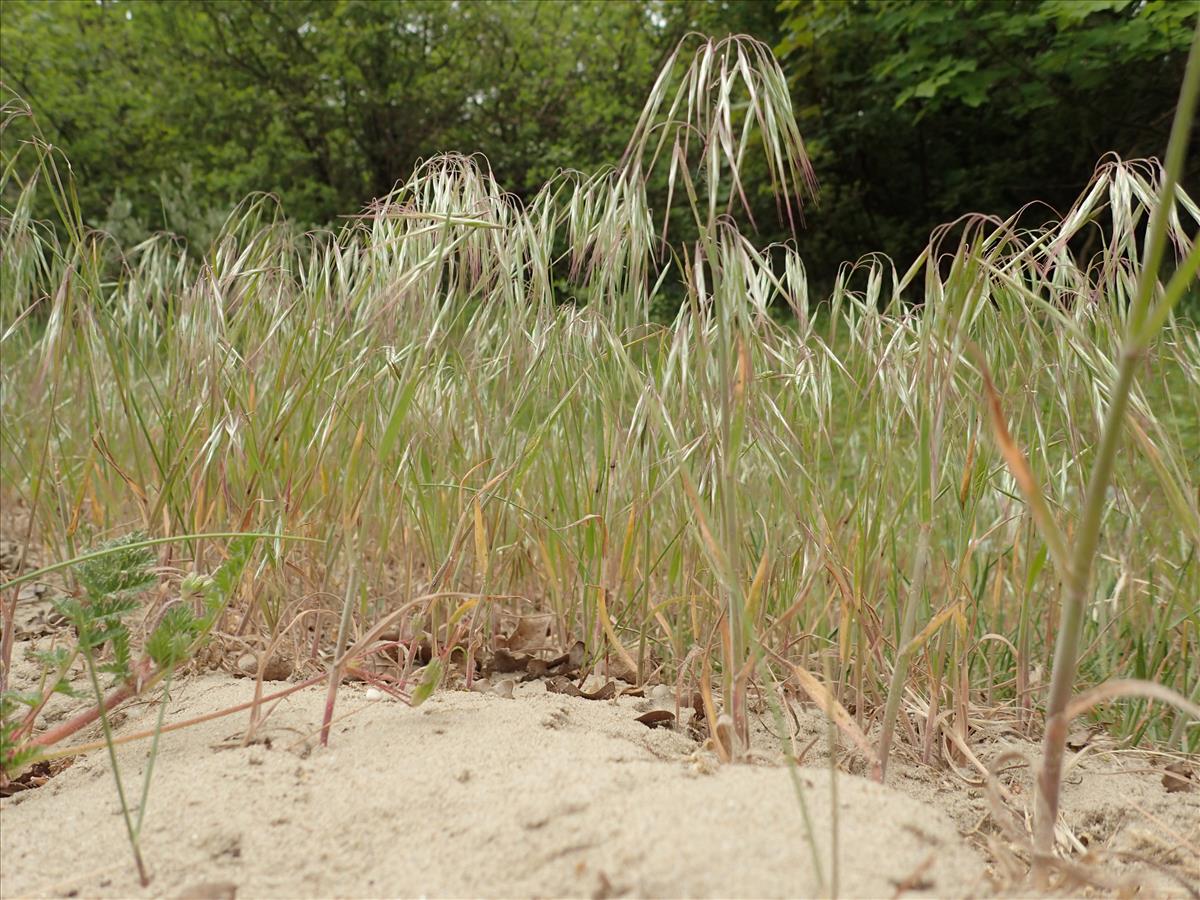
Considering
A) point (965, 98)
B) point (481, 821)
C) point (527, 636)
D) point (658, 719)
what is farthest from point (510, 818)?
point (965, 98)

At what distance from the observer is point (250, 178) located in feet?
25.1

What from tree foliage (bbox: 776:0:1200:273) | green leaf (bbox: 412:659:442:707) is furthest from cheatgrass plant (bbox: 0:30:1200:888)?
tree foliage (bbox: 776:0:1200:273)

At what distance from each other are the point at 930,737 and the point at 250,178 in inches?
311

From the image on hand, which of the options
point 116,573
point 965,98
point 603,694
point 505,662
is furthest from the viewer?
point 965,98

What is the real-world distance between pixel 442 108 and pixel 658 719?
7.61 meters

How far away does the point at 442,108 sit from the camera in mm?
7793

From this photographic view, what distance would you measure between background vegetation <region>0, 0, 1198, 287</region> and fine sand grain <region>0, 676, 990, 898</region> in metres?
6.57

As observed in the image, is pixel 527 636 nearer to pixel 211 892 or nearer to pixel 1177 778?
pixel 211 892

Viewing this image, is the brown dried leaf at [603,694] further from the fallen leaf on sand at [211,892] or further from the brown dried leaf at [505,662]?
the fallen leaf on sand at [211,892]

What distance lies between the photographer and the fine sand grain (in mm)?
660

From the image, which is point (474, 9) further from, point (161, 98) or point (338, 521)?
point (338, 521)

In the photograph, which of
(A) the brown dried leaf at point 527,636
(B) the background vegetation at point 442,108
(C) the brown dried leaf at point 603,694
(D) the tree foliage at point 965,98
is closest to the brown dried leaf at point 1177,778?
(C) the brown dried leaf at point 603,694

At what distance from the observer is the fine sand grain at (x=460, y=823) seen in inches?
26.0

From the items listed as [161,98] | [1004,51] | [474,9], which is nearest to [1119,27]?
[1004,51]
